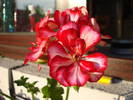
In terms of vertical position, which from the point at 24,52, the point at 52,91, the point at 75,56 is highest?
the point at 75,56

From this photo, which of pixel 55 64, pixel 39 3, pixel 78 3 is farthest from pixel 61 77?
pixel 39 3

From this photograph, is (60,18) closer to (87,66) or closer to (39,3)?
(87,66)

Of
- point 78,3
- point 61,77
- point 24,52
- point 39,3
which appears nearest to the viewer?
point 61,77

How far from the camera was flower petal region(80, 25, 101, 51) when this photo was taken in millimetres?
533

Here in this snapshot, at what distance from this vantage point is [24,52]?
1.91 metres

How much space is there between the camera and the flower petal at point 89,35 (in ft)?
1.75

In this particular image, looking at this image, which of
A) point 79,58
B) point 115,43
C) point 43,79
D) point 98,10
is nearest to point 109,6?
point 98,10

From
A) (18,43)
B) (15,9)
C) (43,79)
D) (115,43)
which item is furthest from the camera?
(15,9)

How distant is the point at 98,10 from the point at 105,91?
468 cm

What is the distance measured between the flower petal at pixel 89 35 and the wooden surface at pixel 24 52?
0.65m

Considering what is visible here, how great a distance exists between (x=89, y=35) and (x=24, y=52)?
4.62 ft

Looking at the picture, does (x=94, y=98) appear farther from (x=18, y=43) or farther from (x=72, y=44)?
(x=18, y=43)

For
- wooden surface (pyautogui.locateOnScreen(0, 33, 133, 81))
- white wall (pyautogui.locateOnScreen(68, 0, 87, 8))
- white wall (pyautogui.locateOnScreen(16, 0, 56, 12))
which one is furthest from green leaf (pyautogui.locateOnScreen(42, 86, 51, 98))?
white wall (pyautogui.locateOnScreen(16, 0, 56, 12))

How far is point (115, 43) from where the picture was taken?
4.95 ft
